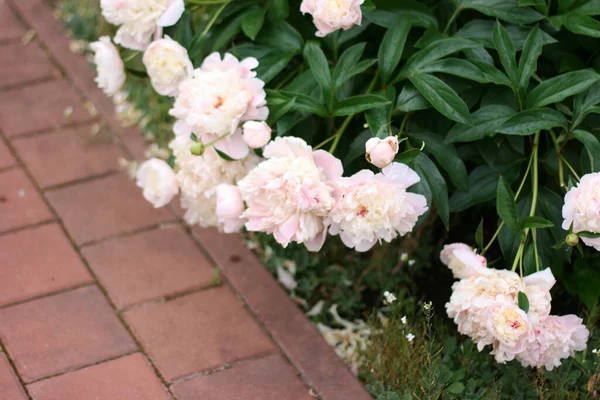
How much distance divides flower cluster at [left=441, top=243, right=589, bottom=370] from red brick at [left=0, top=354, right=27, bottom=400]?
1.03 meters

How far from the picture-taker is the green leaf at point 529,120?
201cm

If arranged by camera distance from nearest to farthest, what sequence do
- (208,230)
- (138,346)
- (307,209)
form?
(307,209)
(138,346)
(208,230)

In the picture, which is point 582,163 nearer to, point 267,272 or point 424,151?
point 424,151

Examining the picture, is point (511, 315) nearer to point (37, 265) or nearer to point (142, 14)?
point (142, 14)

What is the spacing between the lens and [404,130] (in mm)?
2213

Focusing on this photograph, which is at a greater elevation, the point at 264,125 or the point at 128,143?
the point at 264,125

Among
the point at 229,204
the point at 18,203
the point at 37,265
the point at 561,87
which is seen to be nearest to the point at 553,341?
the point at 561,87

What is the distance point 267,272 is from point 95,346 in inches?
21.0

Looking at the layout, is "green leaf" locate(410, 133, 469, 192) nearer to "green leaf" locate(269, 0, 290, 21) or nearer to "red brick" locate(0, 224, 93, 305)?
"green leaf" locate(269, 0, 290, 21)

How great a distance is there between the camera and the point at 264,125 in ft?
6.73

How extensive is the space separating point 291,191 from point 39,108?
1663mm

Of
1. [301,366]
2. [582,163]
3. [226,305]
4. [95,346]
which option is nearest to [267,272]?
[226,305]

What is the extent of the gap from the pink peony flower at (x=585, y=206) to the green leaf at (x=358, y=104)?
45 centimetres

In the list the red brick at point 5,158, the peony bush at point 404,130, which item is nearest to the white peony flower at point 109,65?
the peony bush at point 404,130
